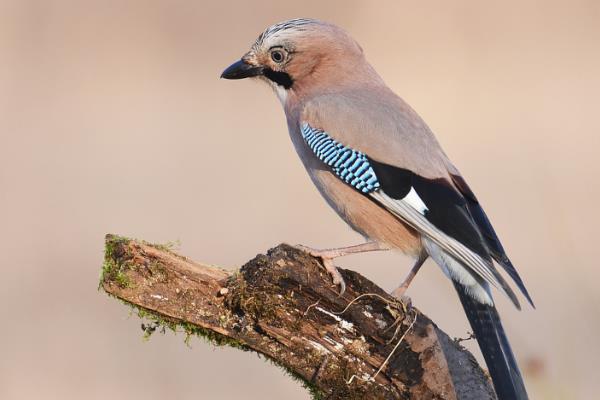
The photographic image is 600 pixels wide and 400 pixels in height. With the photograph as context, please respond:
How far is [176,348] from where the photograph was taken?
9.82 m

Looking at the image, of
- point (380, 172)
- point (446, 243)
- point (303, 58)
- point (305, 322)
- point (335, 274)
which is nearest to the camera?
point (305, 322)

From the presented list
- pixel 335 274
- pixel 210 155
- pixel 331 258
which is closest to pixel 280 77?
pixel 331 258

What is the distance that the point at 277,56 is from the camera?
694cm

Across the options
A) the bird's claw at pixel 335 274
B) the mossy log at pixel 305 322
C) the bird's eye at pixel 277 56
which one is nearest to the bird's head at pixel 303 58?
the bird's eye at pixel 277 56

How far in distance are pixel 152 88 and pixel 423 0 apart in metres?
4.19

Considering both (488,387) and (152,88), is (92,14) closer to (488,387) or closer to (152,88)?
(152,88)

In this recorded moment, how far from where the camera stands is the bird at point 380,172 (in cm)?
549

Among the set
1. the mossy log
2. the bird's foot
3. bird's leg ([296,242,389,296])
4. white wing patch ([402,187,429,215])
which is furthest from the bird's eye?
the mossy log

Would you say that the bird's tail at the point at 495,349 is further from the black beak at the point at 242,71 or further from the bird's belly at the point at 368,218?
the black beak at the point at 242,71

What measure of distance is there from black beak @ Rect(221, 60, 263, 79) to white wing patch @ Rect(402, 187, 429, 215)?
1.60 metres

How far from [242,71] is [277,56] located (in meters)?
0.26

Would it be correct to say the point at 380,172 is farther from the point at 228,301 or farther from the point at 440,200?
the point at 228,301

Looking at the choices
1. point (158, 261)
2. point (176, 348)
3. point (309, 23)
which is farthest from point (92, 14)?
point (158, 261)

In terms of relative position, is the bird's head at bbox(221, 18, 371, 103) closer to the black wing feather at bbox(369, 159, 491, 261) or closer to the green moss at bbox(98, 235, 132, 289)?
the black wing feather at bbox(369, 159, 491, 261)
